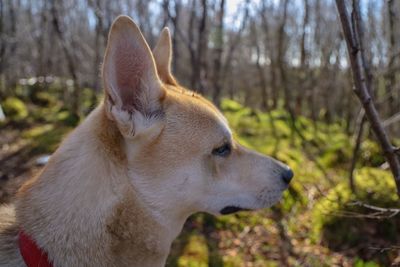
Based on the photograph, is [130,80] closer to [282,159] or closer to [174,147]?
[174,147]

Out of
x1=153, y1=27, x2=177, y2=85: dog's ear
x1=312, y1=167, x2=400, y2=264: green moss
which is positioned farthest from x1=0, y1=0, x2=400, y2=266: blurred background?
x1=153, y1=27, x2=177, y2=85: dog's ear

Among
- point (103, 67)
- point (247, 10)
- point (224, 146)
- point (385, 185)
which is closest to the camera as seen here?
point (103, 67)

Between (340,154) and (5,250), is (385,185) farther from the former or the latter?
(5,250)

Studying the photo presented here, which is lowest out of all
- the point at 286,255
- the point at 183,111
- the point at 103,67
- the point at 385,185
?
the point at 286,255

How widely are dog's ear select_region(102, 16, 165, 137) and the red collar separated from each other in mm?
738

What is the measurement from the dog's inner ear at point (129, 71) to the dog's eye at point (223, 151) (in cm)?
46

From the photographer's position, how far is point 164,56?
3332 mm

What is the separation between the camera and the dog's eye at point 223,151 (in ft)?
9.26

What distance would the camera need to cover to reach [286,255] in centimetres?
528

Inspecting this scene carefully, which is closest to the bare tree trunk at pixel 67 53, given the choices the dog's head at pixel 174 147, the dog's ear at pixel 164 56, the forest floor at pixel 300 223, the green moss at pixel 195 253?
the forest floor at pixel 300 223

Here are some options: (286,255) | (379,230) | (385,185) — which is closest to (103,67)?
(286,255)

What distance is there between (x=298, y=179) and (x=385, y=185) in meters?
1.59

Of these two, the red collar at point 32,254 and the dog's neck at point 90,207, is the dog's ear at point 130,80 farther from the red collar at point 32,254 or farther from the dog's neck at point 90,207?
the red collar at point 32,254

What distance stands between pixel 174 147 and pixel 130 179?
319mm
